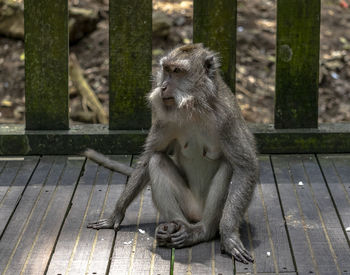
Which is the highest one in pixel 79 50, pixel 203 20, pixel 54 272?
pixel 203 20

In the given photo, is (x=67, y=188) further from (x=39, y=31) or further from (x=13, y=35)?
(x=13, y=35)

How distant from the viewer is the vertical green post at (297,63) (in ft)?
22.5

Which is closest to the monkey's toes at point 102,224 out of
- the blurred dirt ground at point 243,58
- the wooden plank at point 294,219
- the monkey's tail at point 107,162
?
the monkey's tail at point 107,162

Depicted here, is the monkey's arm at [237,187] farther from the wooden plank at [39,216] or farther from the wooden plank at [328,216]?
the wooden plank at [39,216]

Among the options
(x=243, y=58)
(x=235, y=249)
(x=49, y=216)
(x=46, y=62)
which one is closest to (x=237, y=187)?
(x=235, y=249)

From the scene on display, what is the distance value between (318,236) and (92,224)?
5.13 ft

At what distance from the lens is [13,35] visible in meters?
10.2

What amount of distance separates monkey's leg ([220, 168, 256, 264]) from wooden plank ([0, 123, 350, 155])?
1.65 meters

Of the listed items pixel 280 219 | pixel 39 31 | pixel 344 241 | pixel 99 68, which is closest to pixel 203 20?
pixel 39 31

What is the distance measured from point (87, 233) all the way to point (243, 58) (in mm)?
5186

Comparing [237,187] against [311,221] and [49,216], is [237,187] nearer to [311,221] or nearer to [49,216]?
[311,221]

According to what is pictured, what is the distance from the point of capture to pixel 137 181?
574 centimetres

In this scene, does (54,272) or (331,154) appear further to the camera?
(331,154)

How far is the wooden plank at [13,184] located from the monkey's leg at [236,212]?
155 centimetres
